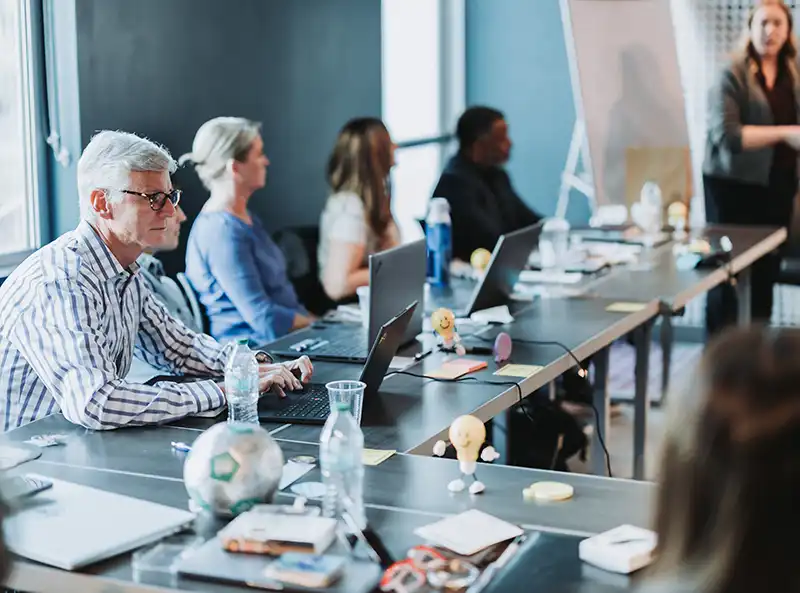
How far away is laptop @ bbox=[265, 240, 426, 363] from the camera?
2838mm

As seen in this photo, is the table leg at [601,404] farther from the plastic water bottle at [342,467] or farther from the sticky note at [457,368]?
the plastic water bottle at [342,467]

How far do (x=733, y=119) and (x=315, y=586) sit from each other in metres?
4.17

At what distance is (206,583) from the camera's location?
5.46 ft

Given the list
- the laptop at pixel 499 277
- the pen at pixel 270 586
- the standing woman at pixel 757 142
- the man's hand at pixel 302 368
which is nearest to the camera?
the pen at pixel 270 586

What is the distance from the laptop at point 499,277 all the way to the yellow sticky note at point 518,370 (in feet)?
1.82

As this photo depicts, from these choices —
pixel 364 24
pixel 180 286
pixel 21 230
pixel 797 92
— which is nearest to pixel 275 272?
pixel 180 286

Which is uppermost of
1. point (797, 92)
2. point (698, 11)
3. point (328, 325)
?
point (698, 11)

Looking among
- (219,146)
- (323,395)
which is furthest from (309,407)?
(219,146)

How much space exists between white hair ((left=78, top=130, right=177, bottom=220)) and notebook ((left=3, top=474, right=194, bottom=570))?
2.73 ft

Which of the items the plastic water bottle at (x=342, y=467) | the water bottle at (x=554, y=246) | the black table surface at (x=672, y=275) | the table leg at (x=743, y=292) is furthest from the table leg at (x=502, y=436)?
the plastic water bottle at (x=342, y=467)

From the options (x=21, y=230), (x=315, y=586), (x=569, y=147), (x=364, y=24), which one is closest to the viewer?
(x=315, y=586)

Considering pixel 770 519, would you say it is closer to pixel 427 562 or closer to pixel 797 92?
pixel 427 562

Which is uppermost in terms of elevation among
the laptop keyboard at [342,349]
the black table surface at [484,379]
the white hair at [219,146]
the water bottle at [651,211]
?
the white hair at [219,146]

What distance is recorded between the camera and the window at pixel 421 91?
692 cm
